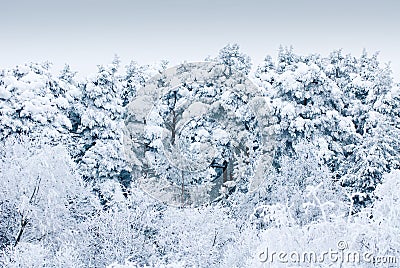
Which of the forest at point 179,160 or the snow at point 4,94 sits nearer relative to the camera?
→ the forest at point 179,160

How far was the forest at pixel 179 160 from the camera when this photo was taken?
18922 millimetres

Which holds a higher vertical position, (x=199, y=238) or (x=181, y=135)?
(x=181, y=135)

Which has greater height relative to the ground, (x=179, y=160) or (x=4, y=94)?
(x=4, y=94)

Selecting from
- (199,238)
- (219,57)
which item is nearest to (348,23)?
(219,57)

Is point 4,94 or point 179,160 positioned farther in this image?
point 4,94

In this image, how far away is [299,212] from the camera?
21.3 meters

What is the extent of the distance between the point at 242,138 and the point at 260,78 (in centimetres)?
826

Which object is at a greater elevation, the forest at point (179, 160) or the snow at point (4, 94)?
the snow at point (4, 94)

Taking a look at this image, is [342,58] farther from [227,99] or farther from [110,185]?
[110,185]

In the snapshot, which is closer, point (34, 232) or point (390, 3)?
point (34, 232)

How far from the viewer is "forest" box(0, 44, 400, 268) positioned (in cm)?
1892

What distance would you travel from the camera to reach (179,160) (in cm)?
2253

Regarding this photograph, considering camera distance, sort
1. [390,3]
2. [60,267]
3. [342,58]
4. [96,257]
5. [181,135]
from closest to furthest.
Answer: [60,267] → [96,257] → [181,135] → [342,58] → [390,3]

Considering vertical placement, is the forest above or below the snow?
below
